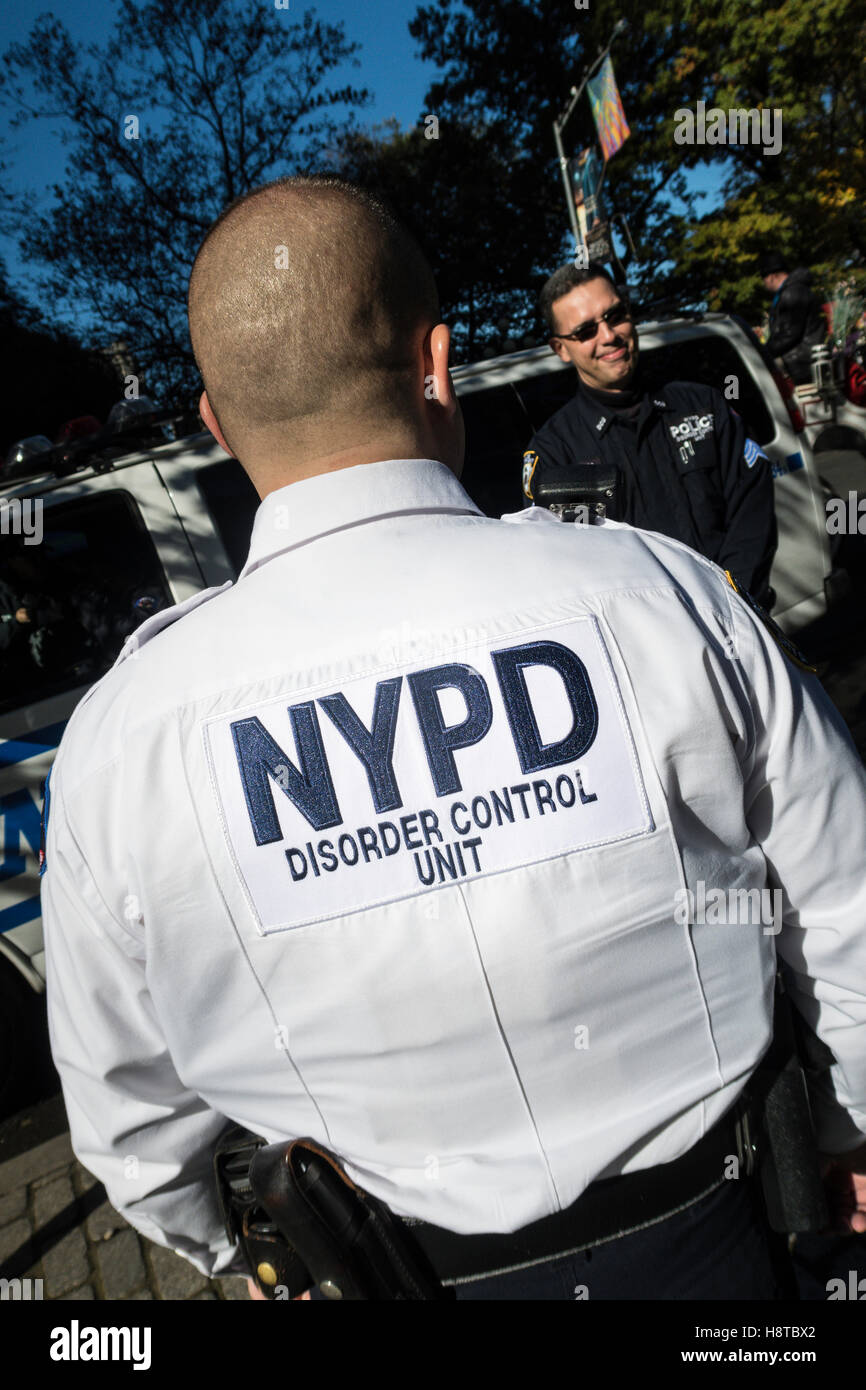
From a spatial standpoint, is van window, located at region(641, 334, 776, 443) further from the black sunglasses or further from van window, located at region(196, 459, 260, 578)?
van window, located at region(196, 459, 260, 578)

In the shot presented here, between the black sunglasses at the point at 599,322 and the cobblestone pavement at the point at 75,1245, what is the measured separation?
324 centimetres

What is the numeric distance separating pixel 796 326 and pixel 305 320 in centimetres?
1091

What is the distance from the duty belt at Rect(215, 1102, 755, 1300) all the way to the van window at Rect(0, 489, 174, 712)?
272 centimetres

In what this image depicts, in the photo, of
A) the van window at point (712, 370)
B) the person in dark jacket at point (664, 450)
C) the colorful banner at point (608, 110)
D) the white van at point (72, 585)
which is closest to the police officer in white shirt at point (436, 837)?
the person in dark jacket at point (664, 450)

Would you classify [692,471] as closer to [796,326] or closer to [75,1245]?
[75,1245]

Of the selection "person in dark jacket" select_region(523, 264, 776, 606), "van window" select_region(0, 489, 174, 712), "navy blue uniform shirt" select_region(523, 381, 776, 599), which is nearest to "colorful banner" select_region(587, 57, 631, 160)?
"person in dark jacket" select_region(523, 264, 776, 606)

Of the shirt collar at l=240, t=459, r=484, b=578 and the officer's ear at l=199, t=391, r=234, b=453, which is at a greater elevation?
the officer's ear at l=199, t=391, r=234, b=453

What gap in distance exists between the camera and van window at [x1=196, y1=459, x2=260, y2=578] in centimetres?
363

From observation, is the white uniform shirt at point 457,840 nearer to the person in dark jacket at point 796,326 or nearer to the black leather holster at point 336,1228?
the black leather holster at point 336,1228

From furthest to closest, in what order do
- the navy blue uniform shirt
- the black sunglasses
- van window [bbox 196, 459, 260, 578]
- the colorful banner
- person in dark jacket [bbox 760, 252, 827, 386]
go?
the colorful banner
person in dark jacket [bbox 760, 252, 827, 386]
van window [bbox 196, 459, 260, 578]
the black sunglasses
the navy blue uniform shirt

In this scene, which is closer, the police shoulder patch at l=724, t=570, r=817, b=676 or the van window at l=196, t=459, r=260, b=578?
the police shoulder patch at l=724, t=570, r=817, b=676

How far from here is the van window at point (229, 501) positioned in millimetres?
3633

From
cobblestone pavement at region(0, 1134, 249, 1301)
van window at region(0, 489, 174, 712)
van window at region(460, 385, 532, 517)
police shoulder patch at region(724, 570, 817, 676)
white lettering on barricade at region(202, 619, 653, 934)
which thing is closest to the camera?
white lettering on barricade at region(202, 619, 653, 934)
